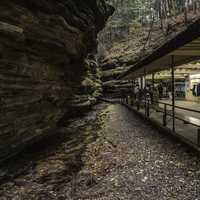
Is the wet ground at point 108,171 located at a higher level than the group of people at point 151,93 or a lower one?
lower

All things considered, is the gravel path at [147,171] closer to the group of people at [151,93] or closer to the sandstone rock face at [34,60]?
the sandstone rock face at [34,60]

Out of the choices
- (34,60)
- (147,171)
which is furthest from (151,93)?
(147,171)

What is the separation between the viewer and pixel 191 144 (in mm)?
6570

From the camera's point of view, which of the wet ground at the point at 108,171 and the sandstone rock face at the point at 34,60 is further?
the sandstone rock face at the point at 34,60

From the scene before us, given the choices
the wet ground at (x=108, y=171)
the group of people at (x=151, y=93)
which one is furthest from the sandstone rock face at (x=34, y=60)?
the group of people at (x=151, y=93)

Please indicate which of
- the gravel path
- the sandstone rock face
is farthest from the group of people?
the gravel path

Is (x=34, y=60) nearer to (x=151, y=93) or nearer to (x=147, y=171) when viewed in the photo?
(x=147, y=171)

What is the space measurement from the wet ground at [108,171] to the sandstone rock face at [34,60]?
132cm

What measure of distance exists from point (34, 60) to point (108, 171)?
5785 mm

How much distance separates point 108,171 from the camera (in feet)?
19.4

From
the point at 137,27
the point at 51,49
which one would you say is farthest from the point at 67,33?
the point at 137,27

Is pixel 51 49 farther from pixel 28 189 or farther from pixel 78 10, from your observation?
pixel 28 189

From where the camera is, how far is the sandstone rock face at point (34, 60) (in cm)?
703

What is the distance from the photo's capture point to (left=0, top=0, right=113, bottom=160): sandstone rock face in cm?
703
